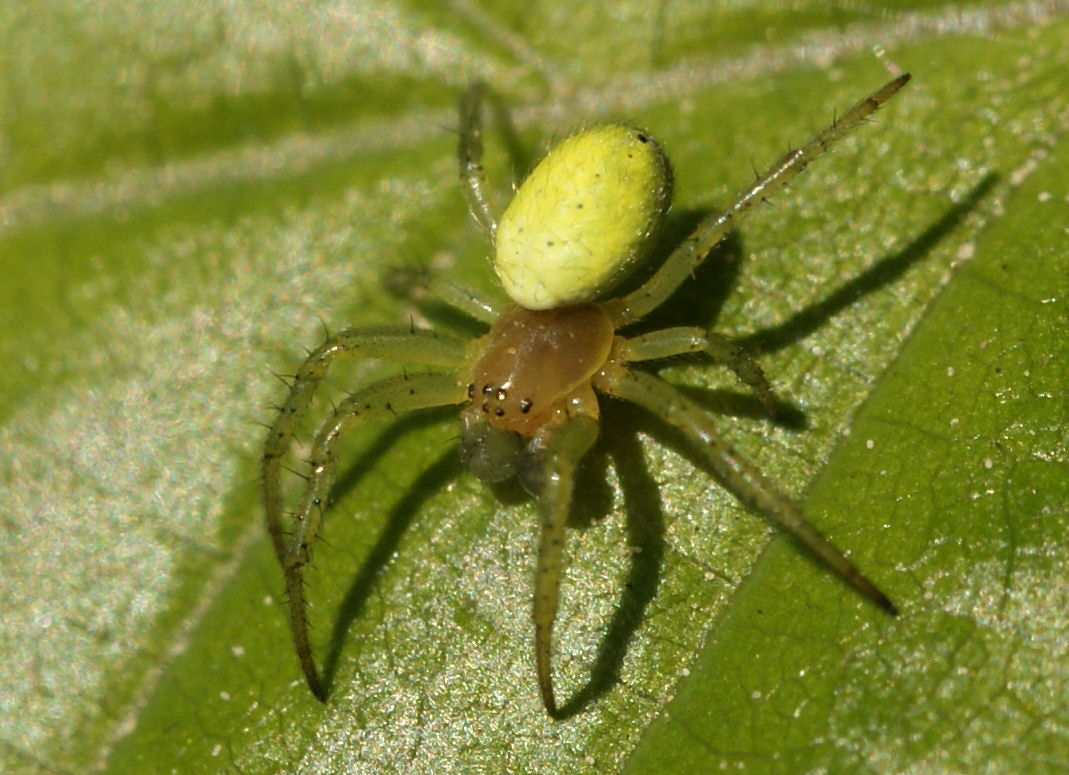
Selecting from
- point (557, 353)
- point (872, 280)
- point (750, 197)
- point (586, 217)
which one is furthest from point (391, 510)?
point (872, 280)

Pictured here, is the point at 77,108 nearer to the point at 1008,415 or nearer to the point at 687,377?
the point at 687,377

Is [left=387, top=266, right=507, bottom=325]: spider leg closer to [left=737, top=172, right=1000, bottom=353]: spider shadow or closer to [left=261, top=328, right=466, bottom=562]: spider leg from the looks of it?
[left=261, top=328, right=466, bottom=562]: spider leg

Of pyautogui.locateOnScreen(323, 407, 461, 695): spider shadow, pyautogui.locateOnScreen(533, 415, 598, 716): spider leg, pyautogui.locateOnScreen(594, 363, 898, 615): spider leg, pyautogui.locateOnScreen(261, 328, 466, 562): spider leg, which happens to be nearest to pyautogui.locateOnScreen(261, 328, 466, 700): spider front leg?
pyautogui.locateOnScreen(261, 328, 466, 562): spider leg

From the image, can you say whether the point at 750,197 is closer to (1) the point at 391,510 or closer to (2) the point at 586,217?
(2) the point at 586,217

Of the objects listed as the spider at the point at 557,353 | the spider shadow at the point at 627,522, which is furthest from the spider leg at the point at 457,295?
the spider shadow at the point at 627,522

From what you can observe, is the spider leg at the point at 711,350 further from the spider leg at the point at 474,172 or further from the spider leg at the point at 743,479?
the spider leg at the point at 474,172

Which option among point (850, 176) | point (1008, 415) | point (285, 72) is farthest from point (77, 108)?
point (1008, 415)

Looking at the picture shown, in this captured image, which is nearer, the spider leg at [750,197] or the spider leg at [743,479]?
the spider leg at [743,479]
